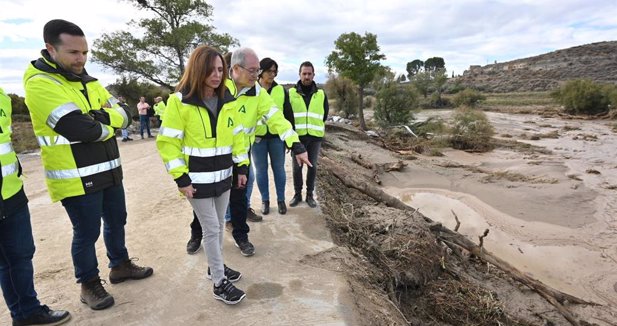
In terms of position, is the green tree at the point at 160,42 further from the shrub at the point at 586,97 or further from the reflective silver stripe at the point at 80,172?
the shrub at the point at 586,97

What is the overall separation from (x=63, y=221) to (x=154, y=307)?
10.9 feet

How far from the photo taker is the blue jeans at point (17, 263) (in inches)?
96.3

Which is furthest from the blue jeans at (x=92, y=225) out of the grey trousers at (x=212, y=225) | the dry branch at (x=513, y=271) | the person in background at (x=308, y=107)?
the dry branch at (x=513, y=271)

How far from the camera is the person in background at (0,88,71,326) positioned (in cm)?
237

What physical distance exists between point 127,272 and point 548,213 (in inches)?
370

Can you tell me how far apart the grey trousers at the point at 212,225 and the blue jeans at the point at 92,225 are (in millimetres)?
720

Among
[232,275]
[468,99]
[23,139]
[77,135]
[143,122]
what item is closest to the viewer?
[77,135]

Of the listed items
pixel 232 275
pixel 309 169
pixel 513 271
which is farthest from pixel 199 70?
pixel 513 271

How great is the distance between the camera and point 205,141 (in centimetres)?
274

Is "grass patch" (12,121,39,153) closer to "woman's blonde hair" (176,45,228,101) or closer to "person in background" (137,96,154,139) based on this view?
"person in background" (137,96,154,139)

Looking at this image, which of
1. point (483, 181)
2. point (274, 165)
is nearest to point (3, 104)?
point (274, 165)

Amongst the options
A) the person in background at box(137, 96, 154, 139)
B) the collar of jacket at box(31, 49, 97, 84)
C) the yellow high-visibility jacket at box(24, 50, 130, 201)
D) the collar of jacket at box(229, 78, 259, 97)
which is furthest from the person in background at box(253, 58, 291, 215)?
the person in background at box(137, 96, 154, 139)

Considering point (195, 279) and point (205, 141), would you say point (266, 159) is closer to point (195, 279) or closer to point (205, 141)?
point (195, 279)

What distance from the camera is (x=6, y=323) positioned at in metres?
2.86
